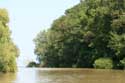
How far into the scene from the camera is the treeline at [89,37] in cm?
6931

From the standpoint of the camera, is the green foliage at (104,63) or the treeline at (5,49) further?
the green foliage at (104,63)

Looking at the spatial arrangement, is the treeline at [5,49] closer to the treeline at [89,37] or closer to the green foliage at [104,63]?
the treeline at [89,37]

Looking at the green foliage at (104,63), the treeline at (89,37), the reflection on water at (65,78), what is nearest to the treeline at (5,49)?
the reflection on water at (65,78)

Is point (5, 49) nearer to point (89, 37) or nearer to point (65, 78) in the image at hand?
point (65, 78)

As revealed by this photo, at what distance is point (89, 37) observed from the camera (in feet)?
262

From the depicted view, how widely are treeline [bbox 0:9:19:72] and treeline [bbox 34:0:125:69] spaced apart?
772 inches

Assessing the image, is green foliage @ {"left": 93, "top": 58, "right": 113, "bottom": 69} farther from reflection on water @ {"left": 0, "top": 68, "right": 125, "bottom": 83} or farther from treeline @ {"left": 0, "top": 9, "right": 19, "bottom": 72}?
reflection on water @ {"left": 0, "top": 68, "right": 125, "bottom": 83}

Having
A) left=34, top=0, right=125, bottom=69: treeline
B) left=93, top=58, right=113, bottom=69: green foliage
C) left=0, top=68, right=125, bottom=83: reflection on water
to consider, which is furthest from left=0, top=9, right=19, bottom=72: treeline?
left=93, top=58, right=113, bottom=69: green foliage

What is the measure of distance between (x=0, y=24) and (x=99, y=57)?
27.4 meters

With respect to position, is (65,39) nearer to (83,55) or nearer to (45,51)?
(83,55)

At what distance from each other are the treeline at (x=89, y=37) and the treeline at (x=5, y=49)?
19606 mm

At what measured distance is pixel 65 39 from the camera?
93625 mm

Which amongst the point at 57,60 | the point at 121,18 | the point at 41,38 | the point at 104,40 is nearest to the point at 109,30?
the point at 104,40

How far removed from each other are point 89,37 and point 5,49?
35359mm
